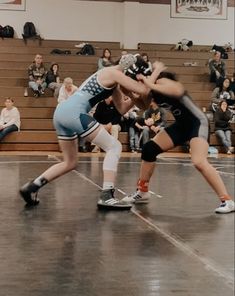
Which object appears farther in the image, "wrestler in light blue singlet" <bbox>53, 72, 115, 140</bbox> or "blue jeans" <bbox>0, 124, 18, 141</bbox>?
"blue jeans" <bbox>0, 124, 18, 141</bbox>

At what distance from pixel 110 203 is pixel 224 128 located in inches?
186

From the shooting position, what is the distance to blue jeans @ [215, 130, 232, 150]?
7.77 meters

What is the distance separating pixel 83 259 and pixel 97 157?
4270mm

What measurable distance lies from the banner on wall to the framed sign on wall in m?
0.50

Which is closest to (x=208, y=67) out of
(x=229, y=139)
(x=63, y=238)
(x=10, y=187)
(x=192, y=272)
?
(x=229, y=139)

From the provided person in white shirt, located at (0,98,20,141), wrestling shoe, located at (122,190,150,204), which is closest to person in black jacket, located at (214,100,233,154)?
person in white shirt, located at (0,98,20,141)

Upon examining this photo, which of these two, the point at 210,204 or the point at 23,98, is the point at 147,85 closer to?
the point at 210,204

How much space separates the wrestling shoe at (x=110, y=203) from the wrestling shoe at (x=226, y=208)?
45cm

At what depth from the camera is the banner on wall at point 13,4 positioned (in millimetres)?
1605

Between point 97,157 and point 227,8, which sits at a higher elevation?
point 227,8

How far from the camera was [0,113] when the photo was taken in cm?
689

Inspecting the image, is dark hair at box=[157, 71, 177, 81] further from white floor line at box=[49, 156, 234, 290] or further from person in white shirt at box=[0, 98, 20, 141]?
person in white shirt at box=[0, 98, 20, 141]

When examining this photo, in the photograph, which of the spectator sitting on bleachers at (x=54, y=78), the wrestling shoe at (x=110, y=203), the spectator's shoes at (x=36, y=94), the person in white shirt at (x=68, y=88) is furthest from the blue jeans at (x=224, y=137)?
the wrestling shoe at (x=110, y=203)

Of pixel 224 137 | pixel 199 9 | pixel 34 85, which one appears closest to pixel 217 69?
pixel 224 137
